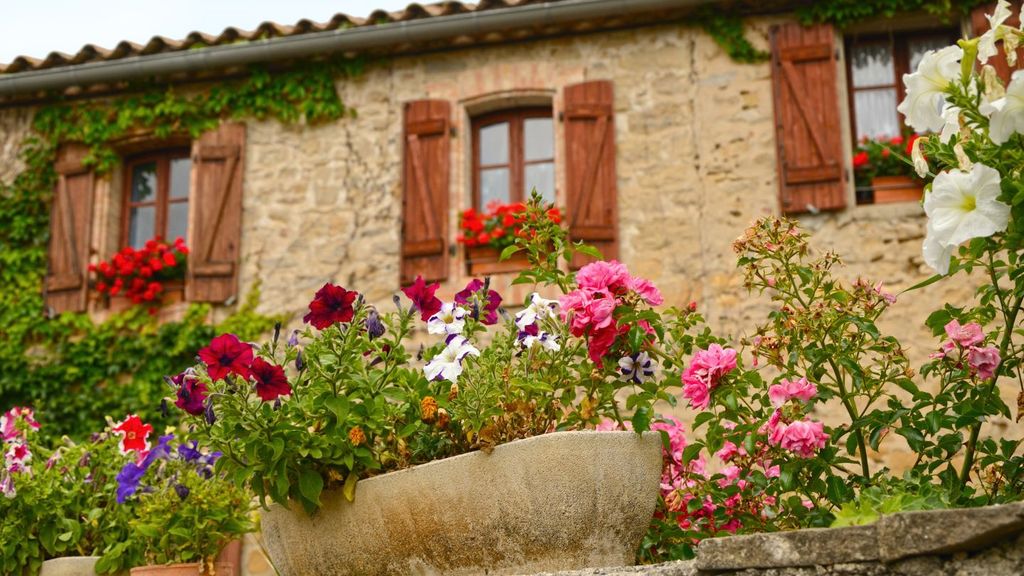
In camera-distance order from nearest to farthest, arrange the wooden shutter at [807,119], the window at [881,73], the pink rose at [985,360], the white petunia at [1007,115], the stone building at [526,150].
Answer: the white petunia at [1007,115], the pink rose at [985,360], the wooden shutter at [807,119], the stone building at [526,150], the window at [881,73]

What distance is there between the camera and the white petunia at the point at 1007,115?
1.99 m

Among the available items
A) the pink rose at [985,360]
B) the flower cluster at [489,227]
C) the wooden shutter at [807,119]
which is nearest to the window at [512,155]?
the flower cluster at [489,227]

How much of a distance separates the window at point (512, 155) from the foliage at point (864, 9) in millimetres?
1934

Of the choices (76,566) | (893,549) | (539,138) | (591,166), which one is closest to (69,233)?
(539,138)

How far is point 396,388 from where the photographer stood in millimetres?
2781

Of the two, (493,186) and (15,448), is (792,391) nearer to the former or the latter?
(15,448)

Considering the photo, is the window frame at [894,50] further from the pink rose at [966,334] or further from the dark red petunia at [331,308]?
the dark red petunia at [331,308]

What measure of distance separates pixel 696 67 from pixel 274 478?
5801 millimetres

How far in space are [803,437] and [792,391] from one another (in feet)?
0.45

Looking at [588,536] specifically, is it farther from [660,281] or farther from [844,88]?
[844,88]

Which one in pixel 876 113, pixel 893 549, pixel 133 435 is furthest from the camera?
pixel 876 113

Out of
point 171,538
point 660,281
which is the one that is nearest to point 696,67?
point 660,281

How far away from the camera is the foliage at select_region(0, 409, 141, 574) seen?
3.93 m

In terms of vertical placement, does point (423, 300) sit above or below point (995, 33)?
below
